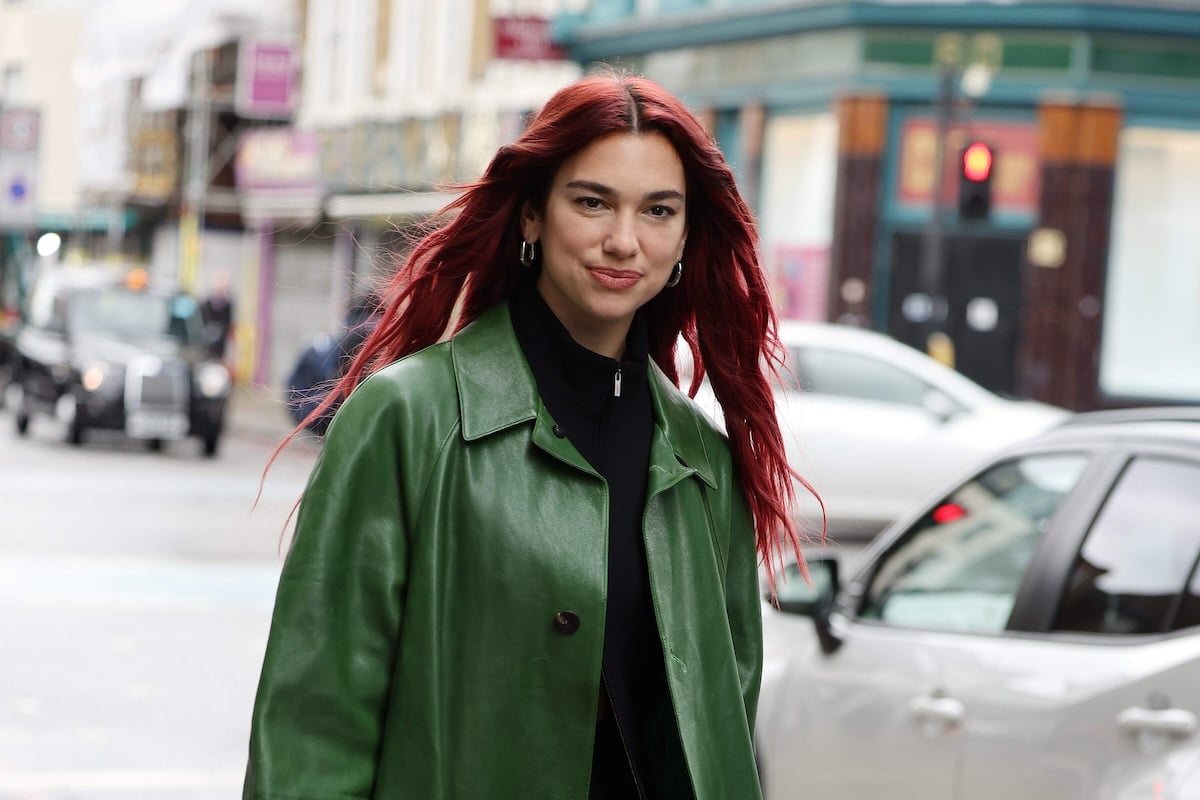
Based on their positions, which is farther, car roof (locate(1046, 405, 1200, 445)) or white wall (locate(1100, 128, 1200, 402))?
white wall (locate(1100, 128, 1200, 402))

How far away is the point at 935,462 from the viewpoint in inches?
627

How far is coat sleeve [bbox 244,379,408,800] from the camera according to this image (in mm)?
2645

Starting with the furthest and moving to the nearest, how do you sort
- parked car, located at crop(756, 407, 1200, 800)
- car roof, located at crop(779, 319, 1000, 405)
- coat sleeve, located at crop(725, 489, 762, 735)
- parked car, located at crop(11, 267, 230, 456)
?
parked car, located at crop(11, 267, 230, 456), car roof, located at crop(779, 319, 1000, 405), parked car, located at crop(756, 407, 1200, 800), coat sleeve, located at crop(725, 489, 762, 735)

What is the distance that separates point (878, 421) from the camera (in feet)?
53.0

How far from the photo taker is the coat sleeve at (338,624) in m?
2.64

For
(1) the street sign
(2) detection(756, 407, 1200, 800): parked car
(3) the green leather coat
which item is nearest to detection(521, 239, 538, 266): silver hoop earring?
(3) the green leather coat

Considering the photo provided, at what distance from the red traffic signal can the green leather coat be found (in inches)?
644

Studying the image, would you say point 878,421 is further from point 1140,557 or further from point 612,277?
point 612,277

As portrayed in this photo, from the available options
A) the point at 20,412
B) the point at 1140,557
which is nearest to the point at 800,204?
the point at 20,412

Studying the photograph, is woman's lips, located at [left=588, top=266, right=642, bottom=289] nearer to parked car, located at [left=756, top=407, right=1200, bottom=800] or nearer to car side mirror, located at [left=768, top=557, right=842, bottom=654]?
parked car, located at [left=756, top=407, right=1200, bottom=800]

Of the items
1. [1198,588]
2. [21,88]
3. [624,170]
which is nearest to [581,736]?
[624,170]

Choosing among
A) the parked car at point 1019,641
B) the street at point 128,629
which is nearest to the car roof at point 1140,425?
the parked car at point 1019,641

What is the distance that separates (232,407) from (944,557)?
32.9 metres

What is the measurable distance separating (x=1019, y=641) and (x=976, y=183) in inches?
575
